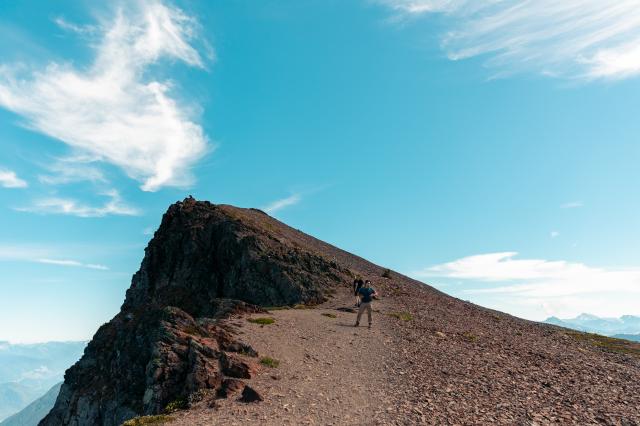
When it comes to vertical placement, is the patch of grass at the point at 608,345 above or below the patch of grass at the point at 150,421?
above

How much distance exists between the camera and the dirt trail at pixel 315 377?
17641 millimetres

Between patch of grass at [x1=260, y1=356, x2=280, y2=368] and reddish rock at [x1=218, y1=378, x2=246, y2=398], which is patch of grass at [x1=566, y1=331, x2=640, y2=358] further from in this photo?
reddish rock at [x1=218, y1=378, x2=246, y2=398]

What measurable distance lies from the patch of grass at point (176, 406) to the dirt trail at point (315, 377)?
3.94 feet

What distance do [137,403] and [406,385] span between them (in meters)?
15.9

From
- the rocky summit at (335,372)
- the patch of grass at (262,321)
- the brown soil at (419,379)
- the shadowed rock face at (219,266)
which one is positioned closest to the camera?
the brown soil at (419,379)

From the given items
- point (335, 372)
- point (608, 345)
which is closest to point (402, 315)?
point (335, 372)

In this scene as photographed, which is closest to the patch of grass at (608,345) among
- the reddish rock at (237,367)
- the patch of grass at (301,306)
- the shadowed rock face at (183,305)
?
the patch of grass at (301,306)

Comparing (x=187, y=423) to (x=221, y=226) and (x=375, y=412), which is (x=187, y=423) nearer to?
(x=375, y=412)

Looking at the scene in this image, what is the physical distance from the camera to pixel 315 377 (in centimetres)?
2295

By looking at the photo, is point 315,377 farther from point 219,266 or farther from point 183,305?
point 219,266

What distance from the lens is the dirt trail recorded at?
17.6 m

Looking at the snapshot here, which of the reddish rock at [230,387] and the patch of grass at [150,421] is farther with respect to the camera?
the reddish rock at [230,387]

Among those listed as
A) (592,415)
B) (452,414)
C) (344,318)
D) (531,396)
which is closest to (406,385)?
(452,414)

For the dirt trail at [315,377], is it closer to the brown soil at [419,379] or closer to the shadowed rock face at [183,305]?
the brown soil at [419,379]
